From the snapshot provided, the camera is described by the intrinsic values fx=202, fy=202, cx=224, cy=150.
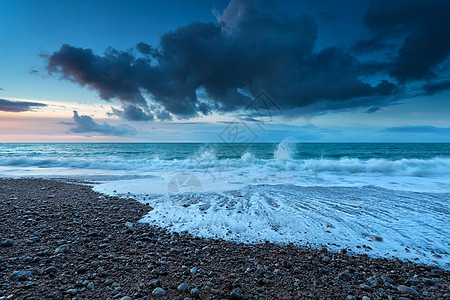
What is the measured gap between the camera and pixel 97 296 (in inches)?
100

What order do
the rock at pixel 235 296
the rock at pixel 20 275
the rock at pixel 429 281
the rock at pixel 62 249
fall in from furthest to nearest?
the rock at pixel 62 249 → the rock at pixel 429 281 → the rock at pixel 20 275 → the rock at pixel 235 296

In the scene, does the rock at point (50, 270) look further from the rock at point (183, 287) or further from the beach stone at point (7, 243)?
the rock at point (183, 287)

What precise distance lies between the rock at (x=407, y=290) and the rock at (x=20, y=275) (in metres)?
5.19

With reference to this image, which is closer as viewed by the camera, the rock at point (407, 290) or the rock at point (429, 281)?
the rock at point (407, 290)

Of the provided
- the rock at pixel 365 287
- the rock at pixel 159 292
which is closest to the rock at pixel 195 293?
the rock at pixel 159 292

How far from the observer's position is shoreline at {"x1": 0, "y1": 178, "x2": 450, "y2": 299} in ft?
8.76

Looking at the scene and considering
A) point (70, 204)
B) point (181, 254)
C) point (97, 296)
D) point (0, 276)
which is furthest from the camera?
point (70, 204)

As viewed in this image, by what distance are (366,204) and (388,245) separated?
11.0ft

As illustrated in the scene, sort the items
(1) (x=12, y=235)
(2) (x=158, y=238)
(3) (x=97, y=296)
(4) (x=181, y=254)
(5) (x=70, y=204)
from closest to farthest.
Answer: (3) (x=97, y=296) < (4) (x=181, y=254) < (1) (x=12, y=235) < (2) (x=158, y=238) < (5) (x=70, y=204)

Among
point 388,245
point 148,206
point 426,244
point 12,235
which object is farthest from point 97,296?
point 426,244

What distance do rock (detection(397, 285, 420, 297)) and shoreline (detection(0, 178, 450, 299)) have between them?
0.01m

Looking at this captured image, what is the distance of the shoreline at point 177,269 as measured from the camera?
8.76ft

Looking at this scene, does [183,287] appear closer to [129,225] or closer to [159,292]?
[159,292]

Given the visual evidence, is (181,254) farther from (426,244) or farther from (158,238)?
(426,244)
